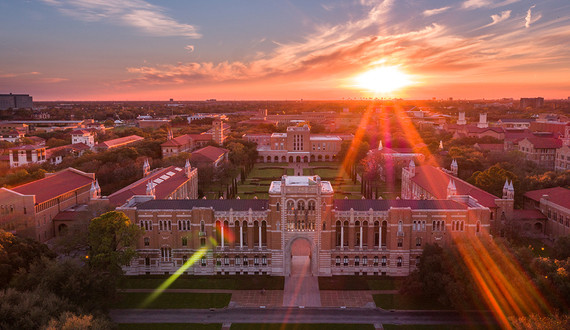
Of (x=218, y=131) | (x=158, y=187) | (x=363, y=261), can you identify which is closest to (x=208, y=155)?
(x=218, y=131)

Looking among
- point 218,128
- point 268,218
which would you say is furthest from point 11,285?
point 218,128

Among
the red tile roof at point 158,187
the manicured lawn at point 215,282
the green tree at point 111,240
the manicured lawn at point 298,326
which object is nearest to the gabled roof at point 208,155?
the red tile roof at point 158,187

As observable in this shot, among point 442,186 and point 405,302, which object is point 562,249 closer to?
point 405,302

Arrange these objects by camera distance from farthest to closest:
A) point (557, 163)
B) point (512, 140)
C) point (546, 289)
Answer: point (512, 140) < point (557, 163) < point (546, 289)

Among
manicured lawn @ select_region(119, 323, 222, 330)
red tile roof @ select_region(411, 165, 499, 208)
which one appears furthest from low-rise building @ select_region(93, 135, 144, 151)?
red tile roof @ select_region(411, 165, 499, 208)

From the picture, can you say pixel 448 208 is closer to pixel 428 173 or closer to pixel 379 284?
pixel 379 284
